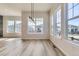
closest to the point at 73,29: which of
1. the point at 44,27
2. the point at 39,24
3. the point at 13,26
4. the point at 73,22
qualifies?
the point at 73,22

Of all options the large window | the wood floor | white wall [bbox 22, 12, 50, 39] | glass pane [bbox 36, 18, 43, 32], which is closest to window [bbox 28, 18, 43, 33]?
glass pane [bbox 36, 18, 43, 32]

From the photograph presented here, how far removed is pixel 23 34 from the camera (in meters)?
11.5

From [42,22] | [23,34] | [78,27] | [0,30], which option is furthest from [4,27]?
[78,27]

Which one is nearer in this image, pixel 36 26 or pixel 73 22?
pixel 73 22

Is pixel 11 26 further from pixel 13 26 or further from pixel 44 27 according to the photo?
pixel 44 27

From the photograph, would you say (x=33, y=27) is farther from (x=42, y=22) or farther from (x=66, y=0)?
(x=66, y=0)

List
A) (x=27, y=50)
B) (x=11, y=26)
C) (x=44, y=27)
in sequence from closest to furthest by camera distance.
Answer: (x=27, y=50) → (x=44, y=27) → (x=11, y=26)

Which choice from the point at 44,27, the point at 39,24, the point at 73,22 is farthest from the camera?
the point at 39,24

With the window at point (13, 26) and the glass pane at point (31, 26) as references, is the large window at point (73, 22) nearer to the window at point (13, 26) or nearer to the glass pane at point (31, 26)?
the glass pane at point (31, 26)

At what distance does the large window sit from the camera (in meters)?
3.86

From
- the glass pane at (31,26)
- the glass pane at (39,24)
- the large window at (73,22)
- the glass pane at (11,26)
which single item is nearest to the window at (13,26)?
the glass pane at (11,26)

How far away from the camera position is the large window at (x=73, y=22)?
386 centimetres

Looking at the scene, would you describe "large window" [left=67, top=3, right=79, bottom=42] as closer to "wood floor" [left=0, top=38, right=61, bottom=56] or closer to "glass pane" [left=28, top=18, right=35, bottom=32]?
"wood floor" [left=0, top=38, right=61, bottom=56]

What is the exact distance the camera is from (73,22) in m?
4.18
